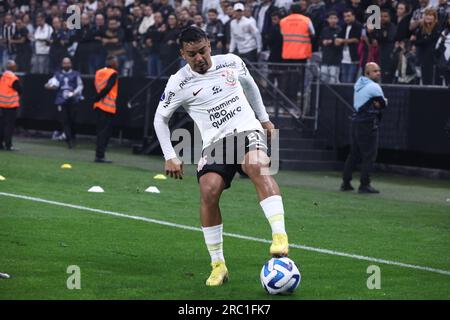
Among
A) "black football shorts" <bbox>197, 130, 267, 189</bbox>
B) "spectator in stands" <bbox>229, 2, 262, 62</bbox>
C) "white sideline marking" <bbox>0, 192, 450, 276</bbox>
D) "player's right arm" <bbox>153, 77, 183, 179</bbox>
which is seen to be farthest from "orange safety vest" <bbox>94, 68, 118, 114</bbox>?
"black football shorts" <bbox>197, 130, 267, 189</bbox>

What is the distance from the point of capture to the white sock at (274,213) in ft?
31.0

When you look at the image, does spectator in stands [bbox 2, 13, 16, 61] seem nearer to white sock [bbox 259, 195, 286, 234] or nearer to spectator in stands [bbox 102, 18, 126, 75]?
spectator in stands [bbox 102, 18, 126, 75]

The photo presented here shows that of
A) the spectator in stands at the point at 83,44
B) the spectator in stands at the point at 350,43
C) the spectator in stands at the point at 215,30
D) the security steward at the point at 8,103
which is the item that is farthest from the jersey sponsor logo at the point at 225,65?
the spectator in stands at the point at 83,44

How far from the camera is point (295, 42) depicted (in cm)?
2441

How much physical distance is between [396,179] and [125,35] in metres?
9.94

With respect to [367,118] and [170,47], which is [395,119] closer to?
[367,118]

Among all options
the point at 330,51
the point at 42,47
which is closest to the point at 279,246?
the point at 330,51

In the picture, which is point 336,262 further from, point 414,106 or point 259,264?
point 414,106

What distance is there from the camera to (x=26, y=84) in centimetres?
3322

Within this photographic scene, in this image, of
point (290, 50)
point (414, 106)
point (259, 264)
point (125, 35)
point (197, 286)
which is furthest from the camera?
point (125, 35)

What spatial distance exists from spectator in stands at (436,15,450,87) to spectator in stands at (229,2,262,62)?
17.2ft

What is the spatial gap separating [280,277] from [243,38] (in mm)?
16831

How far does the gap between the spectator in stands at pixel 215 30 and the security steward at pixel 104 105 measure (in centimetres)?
244
